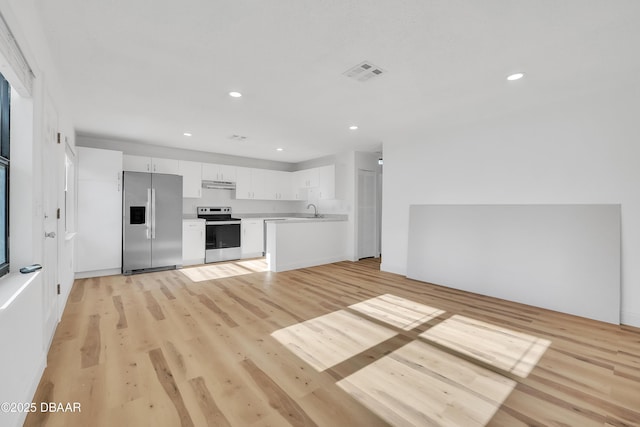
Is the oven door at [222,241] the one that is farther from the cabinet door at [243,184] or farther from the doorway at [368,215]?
the doorway at [368,215]

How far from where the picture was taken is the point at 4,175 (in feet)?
5.70

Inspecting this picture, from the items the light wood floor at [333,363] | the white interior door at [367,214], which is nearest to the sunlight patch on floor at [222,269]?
the light wood floor at [333,363]

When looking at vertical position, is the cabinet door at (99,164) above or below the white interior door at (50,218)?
above

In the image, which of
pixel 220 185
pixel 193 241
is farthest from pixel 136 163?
pixel 193 241

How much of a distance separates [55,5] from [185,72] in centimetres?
96

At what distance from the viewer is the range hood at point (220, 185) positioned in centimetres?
638

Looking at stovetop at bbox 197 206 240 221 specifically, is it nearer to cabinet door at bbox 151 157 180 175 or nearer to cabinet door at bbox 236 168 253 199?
cabinet door at bbox 236 168 253 199

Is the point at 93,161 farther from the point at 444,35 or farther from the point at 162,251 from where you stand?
the point at 444,35

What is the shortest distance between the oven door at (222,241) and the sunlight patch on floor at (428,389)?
186 inches

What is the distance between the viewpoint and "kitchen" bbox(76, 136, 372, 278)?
15.4ft

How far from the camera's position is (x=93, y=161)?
15.3 ft

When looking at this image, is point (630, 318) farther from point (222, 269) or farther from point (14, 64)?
point (222, 269)

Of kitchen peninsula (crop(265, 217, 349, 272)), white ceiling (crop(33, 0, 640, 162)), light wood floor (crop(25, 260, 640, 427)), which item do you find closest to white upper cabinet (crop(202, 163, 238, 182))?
kitchen peninsula (crop(265, 217, 349, 272))

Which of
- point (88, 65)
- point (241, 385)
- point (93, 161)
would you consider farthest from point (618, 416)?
point (93, 161)
